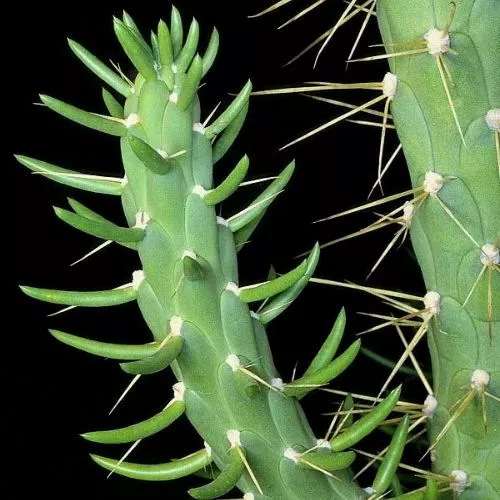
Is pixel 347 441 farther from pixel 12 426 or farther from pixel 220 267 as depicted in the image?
pixel 12 426

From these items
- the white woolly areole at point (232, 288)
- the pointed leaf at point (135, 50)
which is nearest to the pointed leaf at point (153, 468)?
the white woolly areole at point (232, 288)

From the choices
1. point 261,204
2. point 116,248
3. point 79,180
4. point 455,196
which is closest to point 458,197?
point 455,196

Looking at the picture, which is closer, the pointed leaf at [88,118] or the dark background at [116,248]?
the pointed leaf at [88,118]

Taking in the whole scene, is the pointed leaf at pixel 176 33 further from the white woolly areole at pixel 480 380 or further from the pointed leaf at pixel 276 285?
the white woolly areole at pixel 480 380

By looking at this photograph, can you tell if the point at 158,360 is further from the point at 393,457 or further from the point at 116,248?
the point at 116,248

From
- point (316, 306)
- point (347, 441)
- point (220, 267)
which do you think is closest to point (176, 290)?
point (220, 267)

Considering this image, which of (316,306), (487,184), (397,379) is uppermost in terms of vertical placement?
(487,184)

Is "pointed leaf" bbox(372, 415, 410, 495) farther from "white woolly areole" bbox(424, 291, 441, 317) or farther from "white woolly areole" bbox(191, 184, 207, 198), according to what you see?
"white woolly areole" bbox(191, 184, 207, 198)
